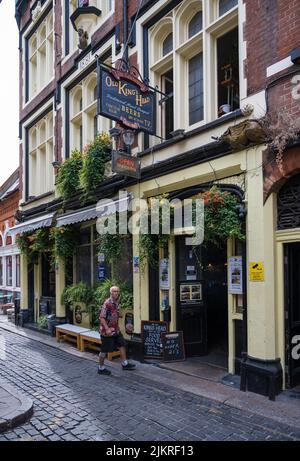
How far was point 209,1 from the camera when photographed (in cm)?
757

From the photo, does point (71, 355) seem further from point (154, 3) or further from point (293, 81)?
point (154, 3)

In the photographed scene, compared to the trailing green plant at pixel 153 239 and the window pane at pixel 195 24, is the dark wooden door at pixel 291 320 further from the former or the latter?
the window pane at pixel 195 24

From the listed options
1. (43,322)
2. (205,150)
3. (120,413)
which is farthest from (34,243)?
(120,413)

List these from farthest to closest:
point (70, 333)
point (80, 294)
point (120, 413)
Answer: point (80, 294) → point (70, 333) → point (120, 413)

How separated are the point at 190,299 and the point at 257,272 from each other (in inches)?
92.7

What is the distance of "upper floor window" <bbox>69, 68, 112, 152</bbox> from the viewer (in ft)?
37.4

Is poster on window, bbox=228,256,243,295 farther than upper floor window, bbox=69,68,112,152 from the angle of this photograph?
No

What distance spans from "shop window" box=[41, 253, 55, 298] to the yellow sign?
899cm

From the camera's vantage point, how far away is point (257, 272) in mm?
6234

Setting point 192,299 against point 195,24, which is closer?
point 195,24

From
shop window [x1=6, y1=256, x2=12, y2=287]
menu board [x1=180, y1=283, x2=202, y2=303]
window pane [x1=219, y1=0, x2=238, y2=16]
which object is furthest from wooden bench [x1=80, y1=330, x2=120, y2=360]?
shop window [x1=6, y1=256, x2=12, y2=287]

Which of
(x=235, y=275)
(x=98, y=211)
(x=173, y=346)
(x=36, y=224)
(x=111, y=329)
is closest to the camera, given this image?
(x=235, y=275)

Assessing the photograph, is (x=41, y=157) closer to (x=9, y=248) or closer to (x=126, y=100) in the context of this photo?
(x=9, y=248)

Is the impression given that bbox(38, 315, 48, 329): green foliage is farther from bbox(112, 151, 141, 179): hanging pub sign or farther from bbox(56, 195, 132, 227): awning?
bbox(112, 151, 141, 179): hanging pub sign
